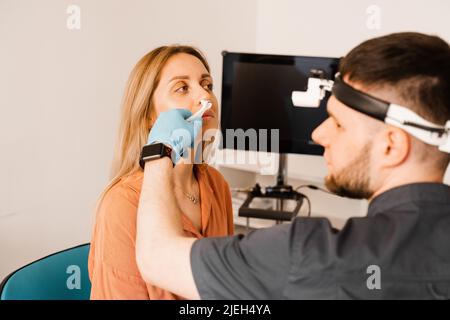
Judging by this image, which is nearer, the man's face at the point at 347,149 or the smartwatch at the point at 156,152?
the man's face at the point at 347,149

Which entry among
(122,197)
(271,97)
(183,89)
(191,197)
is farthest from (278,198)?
(122,197)

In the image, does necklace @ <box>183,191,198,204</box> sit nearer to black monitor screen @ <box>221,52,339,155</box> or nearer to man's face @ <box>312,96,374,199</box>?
man's face @ <box>312,96,374,199</box>

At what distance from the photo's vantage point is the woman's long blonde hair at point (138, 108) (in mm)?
1351

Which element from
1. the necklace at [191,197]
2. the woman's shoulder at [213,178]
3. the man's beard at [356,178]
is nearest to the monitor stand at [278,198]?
the woman's shoulder at [213,178]

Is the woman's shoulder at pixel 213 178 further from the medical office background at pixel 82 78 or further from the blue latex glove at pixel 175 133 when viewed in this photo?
the medical office background at pixel 82 78

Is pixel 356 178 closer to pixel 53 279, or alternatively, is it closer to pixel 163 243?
pixel 163 243

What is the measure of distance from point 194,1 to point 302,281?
1872 millimetres

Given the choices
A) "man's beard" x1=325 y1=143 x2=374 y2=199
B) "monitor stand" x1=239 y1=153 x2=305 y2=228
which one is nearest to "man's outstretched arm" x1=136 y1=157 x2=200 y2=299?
"man's beard" x1=325 y1=143 x2=374 y2=199

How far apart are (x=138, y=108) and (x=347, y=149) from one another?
2.06 ft

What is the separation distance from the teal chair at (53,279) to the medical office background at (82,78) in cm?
59

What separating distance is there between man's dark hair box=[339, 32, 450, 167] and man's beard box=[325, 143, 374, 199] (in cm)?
12

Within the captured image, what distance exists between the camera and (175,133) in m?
1.13
